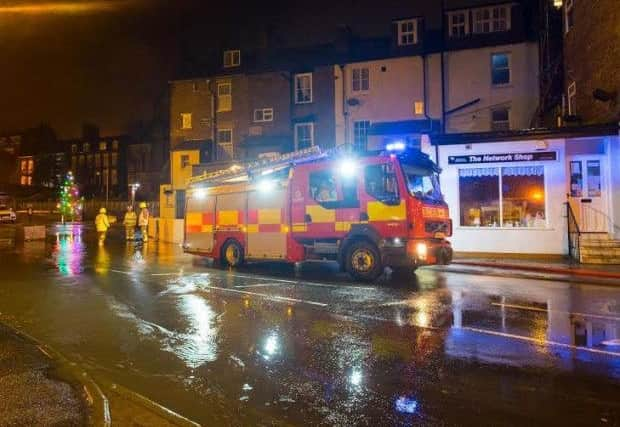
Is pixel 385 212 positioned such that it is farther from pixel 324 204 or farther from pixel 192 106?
pixel 192 106

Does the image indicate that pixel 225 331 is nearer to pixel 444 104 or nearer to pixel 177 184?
pixel 444 104

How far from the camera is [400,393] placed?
15.9 ft

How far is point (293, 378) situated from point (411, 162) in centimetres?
786

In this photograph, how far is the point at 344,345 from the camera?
653cm

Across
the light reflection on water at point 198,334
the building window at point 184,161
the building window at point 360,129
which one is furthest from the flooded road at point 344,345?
the building window at point 184,161

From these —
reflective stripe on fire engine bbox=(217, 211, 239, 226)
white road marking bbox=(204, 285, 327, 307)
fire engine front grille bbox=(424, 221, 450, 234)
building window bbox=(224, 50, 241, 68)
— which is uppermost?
building window bbox=(224, 50, 241, 68)

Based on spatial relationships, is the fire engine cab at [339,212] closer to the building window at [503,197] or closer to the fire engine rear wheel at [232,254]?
the fire engine rear wheel at [232,254]

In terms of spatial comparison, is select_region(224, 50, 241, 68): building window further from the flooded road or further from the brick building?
the flooded road

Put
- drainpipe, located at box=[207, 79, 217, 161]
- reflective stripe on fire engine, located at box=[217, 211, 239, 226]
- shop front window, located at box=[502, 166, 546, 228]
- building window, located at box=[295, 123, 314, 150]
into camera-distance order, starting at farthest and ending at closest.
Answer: drainpipe, located at box=[207, 79, 217, 161] < building window, located at box=[295, 123, 314, 150] < shop front window, located at box=[502, 166, 546, 228] < reflective stripe on fire engine, located at box=[217, 211, 239, 226]

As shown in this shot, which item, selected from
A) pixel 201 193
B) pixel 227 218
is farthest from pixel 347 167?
pixel 201 193

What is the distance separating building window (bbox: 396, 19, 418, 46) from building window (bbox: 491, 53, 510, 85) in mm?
4708

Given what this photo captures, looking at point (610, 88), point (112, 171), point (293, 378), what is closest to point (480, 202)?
point (610, 88)

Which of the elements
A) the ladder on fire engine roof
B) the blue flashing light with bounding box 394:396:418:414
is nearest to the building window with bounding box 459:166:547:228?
the ladder on fire engine roof

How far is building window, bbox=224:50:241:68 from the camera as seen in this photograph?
36156mm
